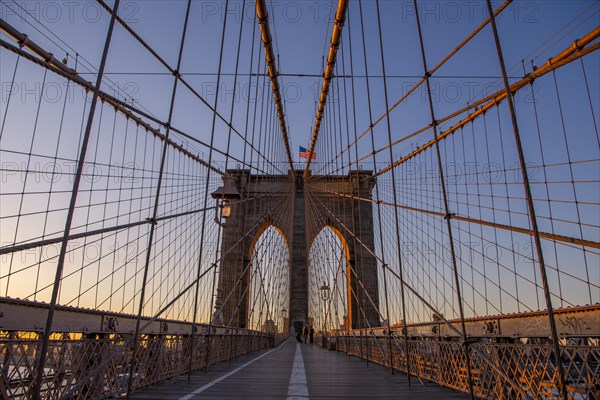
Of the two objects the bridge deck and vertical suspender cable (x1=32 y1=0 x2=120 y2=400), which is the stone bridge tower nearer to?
the bridge deck

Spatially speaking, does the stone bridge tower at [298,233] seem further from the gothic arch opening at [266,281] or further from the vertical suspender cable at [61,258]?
the vertical suspender cable at [61,258]

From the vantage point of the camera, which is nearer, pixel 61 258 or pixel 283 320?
pixel 61 258

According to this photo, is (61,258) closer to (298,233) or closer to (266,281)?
(266,281)

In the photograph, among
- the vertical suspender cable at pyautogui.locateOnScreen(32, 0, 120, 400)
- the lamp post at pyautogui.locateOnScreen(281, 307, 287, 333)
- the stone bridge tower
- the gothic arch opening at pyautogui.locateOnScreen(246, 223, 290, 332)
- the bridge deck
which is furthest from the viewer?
the lamp post at pyautogui.locateOnScreen(281, 307, 287, 333)

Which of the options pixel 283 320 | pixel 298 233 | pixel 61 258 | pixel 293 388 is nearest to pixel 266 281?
pixel 283 320

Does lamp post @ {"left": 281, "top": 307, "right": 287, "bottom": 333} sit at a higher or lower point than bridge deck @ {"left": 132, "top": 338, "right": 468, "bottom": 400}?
higher

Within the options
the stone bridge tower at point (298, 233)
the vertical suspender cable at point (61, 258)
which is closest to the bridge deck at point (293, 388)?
the vertical suspender cable at point (61, 258)

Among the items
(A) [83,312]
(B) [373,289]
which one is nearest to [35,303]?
(A) [83,312]

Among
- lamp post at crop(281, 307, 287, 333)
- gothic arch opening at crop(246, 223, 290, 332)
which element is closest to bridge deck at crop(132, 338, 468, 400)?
gothic arch opening at crop(246, 223, 290, 332)

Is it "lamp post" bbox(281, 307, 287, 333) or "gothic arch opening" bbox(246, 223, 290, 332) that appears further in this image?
"lamp post" bbox(281, 307, 287, 333)

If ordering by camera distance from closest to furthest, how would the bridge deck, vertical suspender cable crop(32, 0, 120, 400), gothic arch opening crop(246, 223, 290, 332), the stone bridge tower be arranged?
1. vertical suspender cable crop(32, 0, 120, 400)
2. the bridge deck
3. gothic arch opening crop(246, 223, 290, 332)
4. the stone bridge tower

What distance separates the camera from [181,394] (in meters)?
3.05

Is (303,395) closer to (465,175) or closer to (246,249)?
(465,175)

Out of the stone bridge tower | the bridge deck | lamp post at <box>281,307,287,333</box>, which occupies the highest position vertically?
the stone bridge tower
